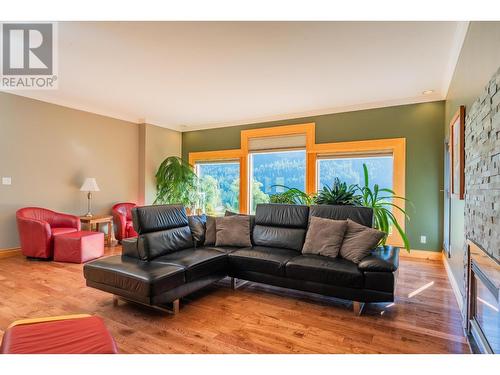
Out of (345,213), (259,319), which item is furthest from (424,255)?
(259,319)

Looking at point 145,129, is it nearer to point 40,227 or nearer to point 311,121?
point 40,227

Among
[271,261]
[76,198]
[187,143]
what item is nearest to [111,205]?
[76,198]

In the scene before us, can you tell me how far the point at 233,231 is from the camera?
352 centimetres

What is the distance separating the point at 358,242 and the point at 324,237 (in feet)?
1.17

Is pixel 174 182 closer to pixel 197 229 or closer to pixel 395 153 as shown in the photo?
pixel 197 229

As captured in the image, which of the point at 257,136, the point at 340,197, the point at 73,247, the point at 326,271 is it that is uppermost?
the point at 257,136

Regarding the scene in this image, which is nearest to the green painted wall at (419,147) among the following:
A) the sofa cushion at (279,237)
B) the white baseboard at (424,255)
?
the white baseboard at (424,255)

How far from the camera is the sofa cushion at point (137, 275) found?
7.56 ft

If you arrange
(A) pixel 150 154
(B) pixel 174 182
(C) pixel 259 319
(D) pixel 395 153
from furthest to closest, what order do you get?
1. (A) pixel 150 154
2. (B) pixel 174 182
3. (D) pixel 395 153
4. (C) pixel 259 319

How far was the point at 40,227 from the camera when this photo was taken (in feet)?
13.1

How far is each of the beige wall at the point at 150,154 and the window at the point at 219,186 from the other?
0.92m

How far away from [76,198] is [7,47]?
2.83 metres

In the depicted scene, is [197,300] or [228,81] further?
[228,81]
